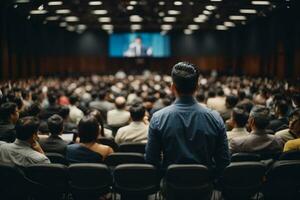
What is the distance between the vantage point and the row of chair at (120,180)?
4297 mm

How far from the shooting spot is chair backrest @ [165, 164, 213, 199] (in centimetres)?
368

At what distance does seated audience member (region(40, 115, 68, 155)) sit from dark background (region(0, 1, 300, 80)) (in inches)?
477

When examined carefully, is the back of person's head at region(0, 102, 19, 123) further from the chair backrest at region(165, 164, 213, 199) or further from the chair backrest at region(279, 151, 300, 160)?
the chair backrest at region(279, 151, 300, 160)

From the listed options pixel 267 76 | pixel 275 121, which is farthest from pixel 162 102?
pixel 267 76

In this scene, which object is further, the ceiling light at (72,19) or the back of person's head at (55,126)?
the ceiling light at (72,19)

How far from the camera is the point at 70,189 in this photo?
452 cm

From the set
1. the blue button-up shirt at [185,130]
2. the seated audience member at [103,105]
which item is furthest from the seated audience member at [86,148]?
the seated audience member at [103,105]

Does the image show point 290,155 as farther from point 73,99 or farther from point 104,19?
point 104,19

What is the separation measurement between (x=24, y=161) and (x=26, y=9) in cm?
1560

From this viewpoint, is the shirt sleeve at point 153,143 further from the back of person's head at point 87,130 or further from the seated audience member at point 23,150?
the seated audience member at point 23,150

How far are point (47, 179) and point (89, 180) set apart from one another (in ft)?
1.56

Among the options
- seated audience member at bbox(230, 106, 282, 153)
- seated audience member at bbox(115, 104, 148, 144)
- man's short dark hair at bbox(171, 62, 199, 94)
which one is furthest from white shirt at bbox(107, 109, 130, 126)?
man's short dark hair at bbox(171, 62, 199, 94)

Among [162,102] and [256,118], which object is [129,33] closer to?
[162,102]

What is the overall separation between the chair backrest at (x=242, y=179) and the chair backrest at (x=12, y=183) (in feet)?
7.18
